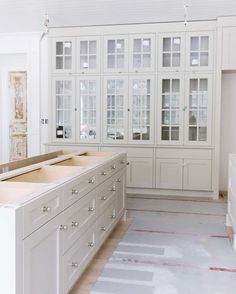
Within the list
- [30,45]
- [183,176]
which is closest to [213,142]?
[183,176]

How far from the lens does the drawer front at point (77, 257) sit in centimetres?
227

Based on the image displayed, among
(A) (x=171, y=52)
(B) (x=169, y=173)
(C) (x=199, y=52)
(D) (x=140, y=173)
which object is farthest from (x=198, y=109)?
(D) (x=140, y=173)

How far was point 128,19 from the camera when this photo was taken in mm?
5551

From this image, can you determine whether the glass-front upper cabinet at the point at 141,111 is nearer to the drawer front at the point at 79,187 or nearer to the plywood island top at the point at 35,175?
the plywood island top at the point at 35,175

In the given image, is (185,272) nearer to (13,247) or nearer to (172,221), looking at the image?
(172,221)

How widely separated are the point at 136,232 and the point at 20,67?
433 cm

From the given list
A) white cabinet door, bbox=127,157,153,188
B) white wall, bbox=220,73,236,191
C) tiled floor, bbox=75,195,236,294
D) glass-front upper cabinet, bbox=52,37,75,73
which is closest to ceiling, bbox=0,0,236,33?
glass-front upper cabinet, bbox=52,37,75,73

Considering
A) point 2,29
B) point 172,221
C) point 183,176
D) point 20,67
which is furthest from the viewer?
point 20,67

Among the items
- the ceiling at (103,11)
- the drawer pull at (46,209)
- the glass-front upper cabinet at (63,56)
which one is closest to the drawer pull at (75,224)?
the drawer pull at (46,209)

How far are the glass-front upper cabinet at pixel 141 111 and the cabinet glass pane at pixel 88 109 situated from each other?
60 centimetres

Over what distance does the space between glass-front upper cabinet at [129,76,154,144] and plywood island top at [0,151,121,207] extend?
1.86 m

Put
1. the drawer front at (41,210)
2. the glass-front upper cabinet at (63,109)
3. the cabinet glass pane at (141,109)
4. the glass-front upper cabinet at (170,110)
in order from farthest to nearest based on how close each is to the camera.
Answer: the glass-front upper cabinet at (63,109), the cabinet glass pane at (141,109), the glass-front upper cabinet at (170,110), the drawer front at (41,210)

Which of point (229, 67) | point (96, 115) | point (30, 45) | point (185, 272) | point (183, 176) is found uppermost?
point (30, 45)

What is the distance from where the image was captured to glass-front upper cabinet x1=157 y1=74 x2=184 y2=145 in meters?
5.71
